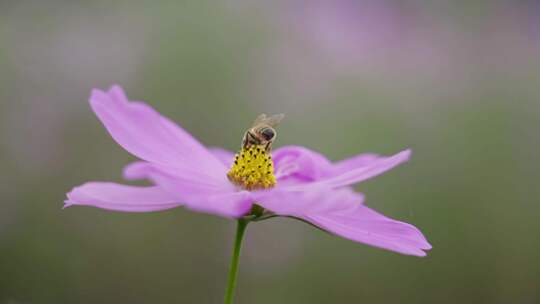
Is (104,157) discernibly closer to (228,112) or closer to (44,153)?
(44,153)

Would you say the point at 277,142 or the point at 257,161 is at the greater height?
the point at 277,142

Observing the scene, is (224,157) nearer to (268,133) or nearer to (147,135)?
(268,133)

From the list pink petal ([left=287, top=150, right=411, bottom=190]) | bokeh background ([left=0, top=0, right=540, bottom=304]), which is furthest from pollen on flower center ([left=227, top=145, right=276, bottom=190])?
bokeh background ([left=0, top=0, right=540, bottom=304])

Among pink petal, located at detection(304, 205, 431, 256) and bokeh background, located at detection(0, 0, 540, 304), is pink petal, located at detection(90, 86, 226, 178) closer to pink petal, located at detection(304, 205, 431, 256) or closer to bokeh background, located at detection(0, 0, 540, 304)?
pink petal, located at detection(304, 205, 431, 256)

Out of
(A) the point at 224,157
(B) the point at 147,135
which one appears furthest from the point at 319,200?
(A) the point at 224,157

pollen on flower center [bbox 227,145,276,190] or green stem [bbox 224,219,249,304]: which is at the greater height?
pollen on flower center [bbox 227,145,276,190]

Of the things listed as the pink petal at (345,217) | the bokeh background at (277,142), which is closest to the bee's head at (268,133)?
the pink petal at (345,217)
